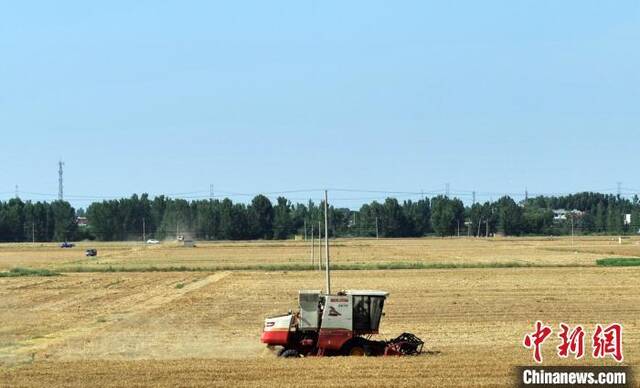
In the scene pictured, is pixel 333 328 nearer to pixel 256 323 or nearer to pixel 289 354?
pixel 289 354

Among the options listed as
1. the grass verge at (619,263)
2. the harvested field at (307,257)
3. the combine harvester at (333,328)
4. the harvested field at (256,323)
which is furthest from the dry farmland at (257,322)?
the harvested field at (307,257)

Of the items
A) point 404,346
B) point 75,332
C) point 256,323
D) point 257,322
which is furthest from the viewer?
point 257,322

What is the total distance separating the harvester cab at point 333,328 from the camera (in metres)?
23.7

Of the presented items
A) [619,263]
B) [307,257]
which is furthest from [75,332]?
[307,257]

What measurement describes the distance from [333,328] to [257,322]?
38.3ft

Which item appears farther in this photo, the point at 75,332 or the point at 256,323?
the point at 256,323

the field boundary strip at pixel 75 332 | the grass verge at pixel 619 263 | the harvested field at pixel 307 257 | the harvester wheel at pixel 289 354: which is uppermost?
the harvested field at pixel 307 257

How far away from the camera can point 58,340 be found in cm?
3048

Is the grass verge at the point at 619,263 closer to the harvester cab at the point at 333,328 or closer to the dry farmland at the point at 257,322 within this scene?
the dry farmland at the point at 257,322

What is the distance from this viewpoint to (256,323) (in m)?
34.7

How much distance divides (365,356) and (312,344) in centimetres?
143

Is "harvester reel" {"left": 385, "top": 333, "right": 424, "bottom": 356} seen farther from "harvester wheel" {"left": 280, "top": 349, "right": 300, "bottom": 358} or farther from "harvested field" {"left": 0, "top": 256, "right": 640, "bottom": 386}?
"harvester wheel" {"left": 280, "top": 349, "right": 300, "bottom": 358}

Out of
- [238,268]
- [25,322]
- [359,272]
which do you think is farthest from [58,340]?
[238,268]

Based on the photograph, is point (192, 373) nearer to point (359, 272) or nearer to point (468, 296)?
point (468, 296)
